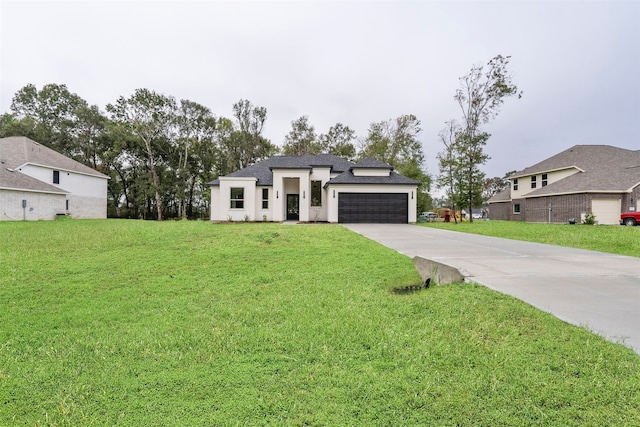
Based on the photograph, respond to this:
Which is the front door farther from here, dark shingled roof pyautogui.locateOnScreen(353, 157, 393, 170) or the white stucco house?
Result: dark shingled roof pyautogui.locateOnScreen(353, 157, 393, 170)

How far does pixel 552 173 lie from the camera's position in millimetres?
26125

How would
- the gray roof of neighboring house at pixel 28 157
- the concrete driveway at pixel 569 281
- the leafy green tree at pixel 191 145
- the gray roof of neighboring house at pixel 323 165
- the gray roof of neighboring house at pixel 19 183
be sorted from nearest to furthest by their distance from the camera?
the concrete driveway at pixel 569 281 < the gray roof of neighboring house at pixel 19 183 < the gray roof of neighboring house at pixel 323 165 < the gray roof of neighboring house at pixel 28 157 < the leafy green tree at pixel 191 145

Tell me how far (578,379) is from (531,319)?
983 mm

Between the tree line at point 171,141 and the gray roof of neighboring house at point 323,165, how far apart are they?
33.1 ft

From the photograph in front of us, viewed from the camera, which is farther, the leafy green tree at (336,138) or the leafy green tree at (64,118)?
the leafy green tree at (336,138)

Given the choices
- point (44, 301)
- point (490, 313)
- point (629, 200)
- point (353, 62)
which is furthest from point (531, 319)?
point (629, 200)

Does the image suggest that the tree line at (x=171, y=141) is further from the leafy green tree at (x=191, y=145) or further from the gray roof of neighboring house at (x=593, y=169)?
the gray roof of neighboring house at (x=593, y=169)

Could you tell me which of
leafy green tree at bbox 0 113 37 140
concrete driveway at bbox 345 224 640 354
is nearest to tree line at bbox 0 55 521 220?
leafy green tree at bbox 0 113 37 140

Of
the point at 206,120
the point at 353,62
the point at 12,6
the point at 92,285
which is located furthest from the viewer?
the point at 206,120

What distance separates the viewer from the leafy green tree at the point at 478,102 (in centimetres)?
2148

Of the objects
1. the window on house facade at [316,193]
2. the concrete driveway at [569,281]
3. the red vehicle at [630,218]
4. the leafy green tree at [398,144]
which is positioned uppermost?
the leafy green tree at [398,144]

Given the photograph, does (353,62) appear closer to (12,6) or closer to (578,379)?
(12,6)

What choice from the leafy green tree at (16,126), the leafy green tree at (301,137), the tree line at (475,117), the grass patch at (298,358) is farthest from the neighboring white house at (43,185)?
the tree line at (475,117)

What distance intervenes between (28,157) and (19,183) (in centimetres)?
535
